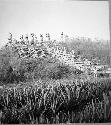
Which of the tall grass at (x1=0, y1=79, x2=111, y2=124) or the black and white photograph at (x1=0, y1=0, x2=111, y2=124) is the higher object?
the black and white photograph at (x1=0, y1=0, x2=111, y2=124)

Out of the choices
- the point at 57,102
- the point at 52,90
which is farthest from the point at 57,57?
the point at 57,102

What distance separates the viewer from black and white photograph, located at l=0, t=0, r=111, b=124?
8.05 feet

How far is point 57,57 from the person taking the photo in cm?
258

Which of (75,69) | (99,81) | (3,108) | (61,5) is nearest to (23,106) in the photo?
(3,108)

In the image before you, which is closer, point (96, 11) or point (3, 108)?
point (3, 108)

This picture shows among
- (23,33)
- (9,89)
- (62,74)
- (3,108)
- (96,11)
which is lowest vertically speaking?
(3,108)

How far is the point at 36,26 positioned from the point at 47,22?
0.15 metres

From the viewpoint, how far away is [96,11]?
260 cm

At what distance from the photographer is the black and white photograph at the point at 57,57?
2455 mm

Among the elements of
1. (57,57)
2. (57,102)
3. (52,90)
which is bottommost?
(57,102)

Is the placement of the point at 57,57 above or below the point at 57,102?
above

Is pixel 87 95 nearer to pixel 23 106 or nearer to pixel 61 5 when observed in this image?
pixel 23 106

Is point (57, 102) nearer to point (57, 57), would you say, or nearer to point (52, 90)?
point (52, 90)

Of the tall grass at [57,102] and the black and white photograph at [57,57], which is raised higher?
the black and white photograph at [57,57]
